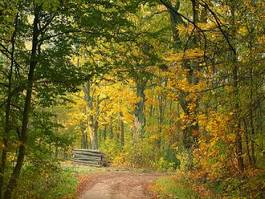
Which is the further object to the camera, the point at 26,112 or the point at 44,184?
the point at 44,184

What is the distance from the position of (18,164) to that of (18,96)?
1682mm

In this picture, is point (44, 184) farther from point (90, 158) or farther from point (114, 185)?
point (90, 158)

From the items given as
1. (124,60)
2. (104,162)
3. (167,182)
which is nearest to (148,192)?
(167,182)

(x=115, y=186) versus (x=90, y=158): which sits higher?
(x=90, y=158)

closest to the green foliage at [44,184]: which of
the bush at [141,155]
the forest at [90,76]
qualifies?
the forest at [90,76]

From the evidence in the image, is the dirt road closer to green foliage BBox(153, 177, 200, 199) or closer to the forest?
green foliage BBox(153, 177, 200, 199)

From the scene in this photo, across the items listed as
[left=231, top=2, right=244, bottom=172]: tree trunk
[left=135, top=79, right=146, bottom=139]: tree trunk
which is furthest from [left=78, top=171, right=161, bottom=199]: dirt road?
[left=135, top=79, right=146, bottom=139]: tree trunk

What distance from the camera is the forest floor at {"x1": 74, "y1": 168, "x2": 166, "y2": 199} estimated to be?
16641mm

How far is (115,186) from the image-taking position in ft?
61.9

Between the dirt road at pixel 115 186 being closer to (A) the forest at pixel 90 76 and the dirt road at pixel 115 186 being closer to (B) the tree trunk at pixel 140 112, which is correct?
(A) the forest at pixel 90 76

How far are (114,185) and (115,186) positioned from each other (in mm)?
287

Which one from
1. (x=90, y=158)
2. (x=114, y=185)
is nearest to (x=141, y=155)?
(x=90, y=158)

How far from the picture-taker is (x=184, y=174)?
1889 cm

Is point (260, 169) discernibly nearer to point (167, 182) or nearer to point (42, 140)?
point (42, 140)
